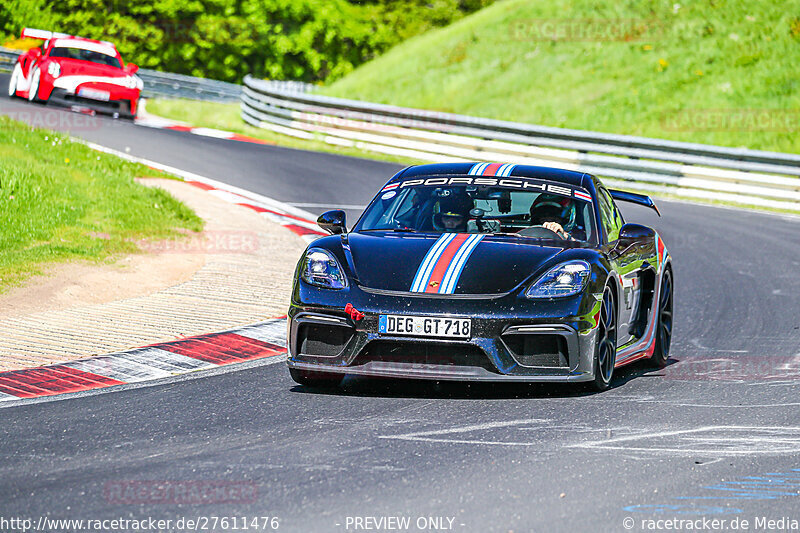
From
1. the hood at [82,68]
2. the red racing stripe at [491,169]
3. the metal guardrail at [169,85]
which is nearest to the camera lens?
the red racing stripe at [491,169]

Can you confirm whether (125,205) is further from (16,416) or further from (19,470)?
(19,470)

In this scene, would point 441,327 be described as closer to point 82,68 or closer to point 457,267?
point 457,267

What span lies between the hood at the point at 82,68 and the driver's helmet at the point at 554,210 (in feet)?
58.6

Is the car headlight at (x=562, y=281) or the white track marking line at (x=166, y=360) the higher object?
the car headlight at (x=562, y=281)

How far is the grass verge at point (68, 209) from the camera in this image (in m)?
11.7

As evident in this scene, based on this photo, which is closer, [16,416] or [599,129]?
[16,416]

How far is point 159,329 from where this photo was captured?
891 cm

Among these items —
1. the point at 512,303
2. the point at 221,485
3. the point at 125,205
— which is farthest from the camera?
the point at 125,205

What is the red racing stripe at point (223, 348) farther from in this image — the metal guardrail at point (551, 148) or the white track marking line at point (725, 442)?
the metal guardrail at point (551, 148)

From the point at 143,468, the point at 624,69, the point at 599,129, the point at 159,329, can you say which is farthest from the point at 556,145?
the point at 143,468

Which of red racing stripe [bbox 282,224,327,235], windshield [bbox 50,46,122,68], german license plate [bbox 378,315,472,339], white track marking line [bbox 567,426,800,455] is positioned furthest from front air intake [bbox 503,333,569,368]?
windshield [bbox 50,46,122,68]

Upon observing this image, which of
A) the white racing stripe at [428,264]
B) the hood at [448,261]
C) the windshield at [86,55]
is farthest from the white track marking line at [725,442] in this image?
the windshield at [86,55]

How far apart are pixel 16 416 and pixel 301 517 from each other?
2413 millimetres

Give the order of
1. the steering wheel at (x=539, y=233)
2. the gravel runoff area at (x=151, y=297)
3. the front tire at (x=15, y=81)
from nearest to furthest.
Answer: the steering wheel at (x=539, y=233), the gravel runoff area at (x=151, y=297), the front tire at (x=15, y=81)
